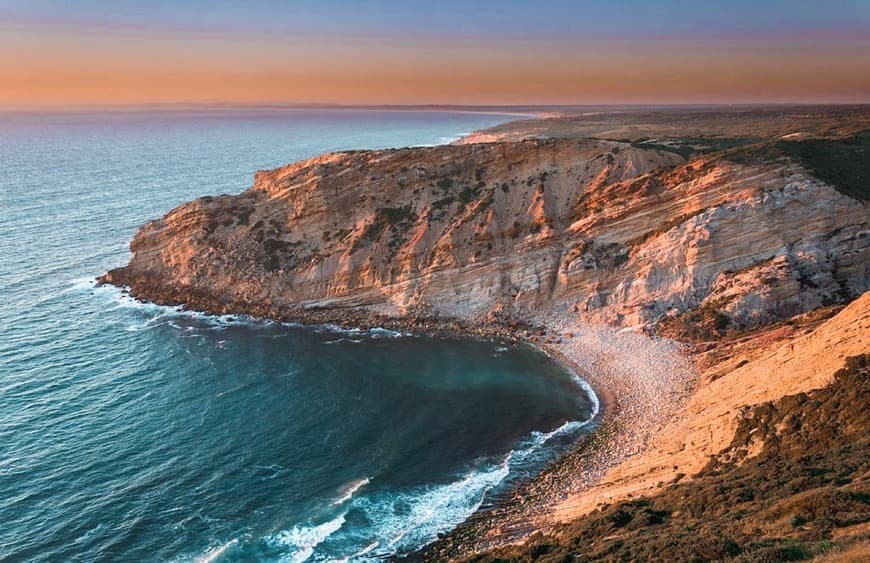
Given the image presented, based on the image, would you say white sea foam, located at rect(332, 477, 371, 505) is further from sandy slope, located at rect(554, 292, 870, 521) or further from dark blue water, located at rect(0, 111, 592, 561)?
sandy slope, located at rect(554, 292, 870, 521)

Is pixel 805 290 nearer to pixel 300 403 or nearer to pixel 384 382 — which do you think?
pixel 384 382

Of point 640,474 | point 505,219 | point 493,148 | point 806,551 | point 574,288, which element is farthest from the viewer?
point 493,148

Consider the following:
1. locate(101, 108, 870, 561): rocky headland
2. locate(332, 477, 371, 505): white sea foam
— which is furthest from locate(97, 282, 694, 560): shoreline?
locate(332, 477, 371, 505): white sea foam

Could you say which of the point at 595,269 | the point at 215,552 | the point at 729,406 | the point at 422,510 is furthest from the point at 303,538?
the point at 595,269

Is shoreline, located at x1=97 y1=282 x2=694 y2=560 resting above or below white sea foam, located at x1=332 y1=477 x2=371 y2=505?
above

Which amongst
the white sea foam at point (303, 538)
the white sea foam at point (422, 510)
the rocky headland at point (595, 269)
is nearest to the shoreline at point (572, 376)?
the rocky headland at point (595, 269)

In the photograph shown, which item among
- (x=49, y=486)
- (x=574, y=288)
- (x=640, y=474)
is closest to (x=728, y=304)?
(x=574, y=288)
